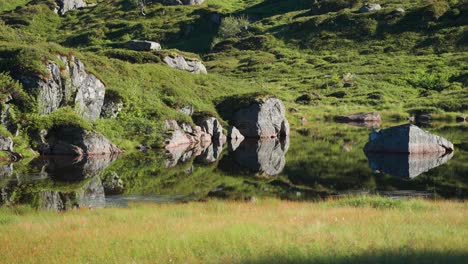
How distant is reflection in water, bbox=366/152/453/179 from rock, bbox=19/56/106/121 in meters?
32.5

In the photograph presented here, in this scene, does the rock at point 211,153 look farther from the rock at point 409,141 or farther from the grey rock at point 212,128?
the rock at point 409,141

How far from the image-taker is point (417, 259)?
13.2 metres

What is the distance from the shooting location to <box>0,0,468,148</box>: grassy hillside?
6631 cm

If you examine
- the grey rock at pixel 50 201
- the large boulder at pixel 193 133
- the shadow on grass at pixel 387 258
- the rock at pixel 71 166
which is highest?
the large boulder at pixel 193 133

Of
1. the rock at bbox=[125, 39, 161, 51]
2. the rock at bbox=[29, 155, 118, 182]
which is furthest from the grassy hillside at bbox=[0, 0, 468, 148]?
the rock at bbox=[125, 39, 161, 51]

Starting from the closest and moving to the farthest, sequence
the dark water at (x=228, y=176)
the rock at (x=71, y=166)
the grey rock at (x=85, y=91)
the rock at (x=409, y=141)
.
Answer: the dark water at (x=228, y=176), the rock at (x=71, y=166), the rock at (x=409, y=141), the grey rock at (x=85, y=91)

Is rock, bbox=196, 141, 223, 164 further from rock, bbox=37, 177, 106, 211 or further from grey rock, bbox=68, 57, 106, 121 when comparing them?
rock, bbox=37, 177, 106, 211

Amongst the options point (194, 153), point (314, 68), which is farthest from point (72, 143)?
point (314, 68)

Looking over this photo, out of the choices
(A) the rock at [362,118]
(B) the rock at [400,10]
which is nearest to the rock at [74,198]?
(A) the rock at [362,118]

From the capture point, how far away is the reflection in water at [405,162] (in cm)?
4179

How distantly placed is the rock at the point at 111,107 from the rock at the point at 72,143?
10568 mm

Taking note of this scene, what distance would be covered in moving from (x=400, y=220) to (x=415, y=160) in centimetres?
3105

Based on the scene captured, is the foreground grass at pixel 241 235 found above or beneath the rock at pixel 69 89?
beneath

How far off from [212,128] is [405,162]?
109 ft
